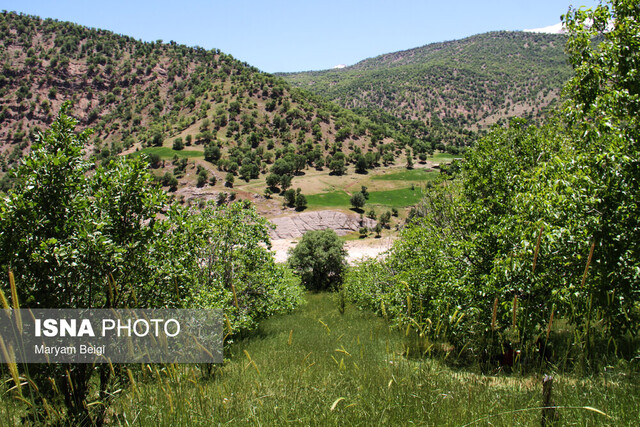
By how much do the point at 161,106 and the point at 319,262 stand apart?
16430cm

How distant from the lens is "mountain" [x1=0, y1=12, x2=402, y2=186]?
130500 mm

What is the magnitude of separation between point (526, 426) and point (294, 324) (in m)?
19.1

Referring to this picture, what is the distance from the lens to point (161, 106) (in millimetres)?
170625

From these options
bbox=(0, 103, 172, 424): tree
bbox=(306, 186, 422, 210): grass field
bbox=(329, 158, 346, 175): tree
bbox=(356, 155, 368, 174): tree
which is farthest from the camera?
bbox=(356, 155, 368, 174): tree

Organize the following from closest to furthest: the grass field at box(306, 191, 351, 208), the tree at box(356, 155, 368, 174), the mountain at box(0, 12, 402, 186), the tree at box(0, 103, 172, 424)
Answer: the tree at box(0, 103, 172, 424) < the grass field at box(306, 191, 351, 208) < the tree at box(356, 155, 368, 174) < the mountain at box(0, 12, 402, 186)

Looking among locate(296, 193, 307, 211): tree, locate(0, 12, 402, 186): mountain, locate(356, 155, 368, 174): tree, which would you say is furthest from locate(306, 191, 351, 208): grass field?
locate(356, 155, 368, 174): tree

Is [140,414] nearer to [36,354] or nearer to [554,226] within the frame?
[36,354]

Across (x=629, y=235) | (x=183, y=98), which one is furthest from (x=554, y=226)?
(x=183, y=98)

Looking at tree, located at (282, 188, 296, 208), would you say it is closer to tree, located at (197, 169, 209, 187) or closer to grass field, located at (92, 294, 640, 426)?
tree, located at (197, 169, 209, 187)

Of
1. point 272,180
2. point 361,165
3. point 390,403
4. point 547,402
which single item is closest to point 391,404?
point 390,403

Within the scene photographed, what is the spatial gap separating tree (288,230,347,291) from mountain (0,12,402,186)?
236 feet

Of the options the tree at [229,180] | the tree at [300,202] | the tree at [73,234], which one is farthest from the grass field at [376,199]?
the tree at [73,234]

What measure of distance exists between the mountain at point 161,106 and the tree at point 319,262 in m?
71.9

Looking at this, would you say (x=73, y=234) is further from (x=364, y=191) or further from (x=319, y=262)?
(x=364, y=191)
